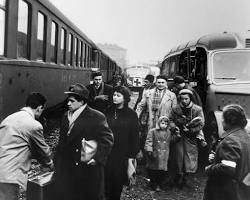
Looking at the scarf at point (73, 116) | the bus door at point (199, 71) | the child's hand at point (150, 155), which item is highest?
the bus door at point (199, 71)

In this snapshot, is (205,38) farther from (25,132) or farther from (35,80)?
(25,132)

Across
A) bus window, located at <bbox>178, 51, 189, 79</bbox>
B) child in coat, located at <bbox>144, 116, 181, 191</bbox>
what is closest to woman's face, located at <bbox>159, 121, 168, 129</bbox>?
child in coat, located at <bbox>144, 116, 181, 191</bbox>

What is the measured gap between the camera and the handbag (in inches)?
152

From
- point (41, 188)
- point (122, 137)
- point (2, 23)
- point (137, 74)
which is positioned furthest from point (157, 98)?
point (137, 74)

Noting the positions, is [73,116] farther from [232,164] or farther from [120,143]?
[232,164]

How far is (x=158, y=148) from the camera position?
20.5 feet

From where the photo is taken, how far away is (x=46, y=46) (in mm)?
8297

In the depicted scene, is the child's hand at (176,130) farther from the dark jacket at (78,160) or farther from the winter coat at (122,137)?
the dark jacket at (78,160)

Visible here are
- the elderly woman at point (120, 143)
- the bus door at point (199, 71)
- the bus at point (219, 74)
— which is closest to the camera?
the elderly woman at point (120, 143)

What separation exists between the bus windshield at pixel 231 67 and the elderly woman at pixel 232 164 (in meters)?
4.26

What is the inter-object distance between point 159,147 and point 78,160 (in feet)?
8.34

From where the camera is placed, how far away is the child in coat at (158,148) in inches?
245

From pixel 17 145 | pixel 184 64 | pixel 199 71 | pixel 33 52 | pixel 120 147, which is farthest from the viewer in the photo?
pixel 184 64

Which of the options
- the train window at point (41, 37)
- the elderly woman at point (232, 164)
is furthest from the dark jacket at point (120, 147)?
the train window at point (41, 37)
